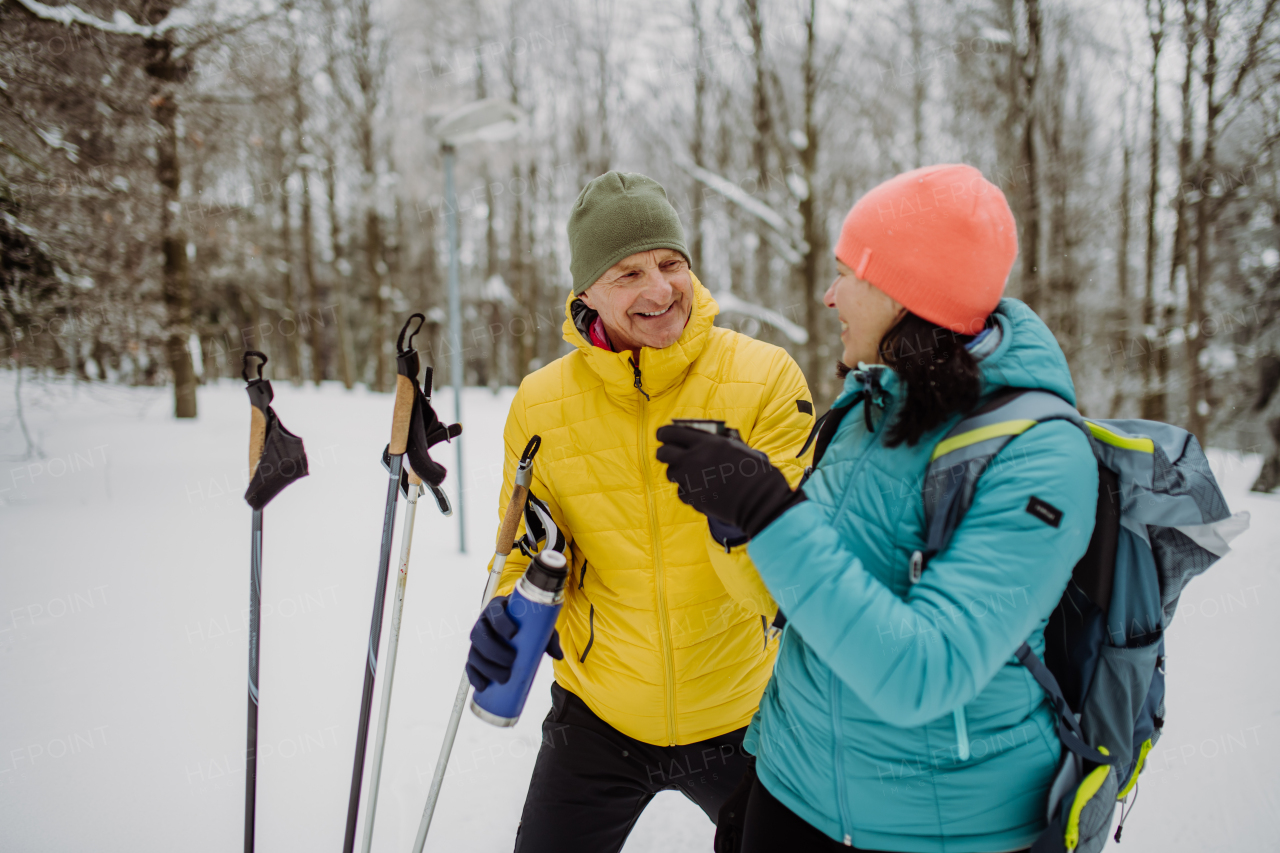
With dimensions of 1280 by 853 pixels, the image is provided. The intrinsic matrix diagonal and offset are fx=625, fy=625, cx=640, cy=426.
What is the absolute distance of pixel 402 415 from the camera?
158cm

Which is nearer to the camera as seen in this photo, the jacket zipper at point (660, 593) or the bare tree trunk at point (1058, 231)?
the jacket zipper at point (660, 593)

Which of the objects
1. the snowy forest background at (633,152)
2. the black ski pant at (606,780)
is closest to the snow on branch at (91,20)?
the snowy forest background at (633,152)

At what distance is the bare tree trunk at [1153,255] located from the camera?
8.66m

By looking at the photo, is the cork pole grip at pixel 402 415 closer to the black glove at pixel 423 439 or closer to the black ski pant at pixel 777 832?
the black glove at pixel 423 439

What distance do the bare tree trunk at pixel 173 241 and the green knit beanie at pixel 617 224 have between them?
20.5 feet

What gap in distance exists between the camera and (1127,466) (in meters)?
1.01

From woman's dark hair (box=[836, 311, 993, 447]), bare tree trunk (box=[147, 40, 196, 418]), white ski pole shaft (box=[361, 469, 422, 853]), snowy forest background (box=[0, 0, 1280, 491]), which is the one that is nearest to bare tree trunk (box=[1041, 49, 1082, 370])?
snowy forest background (box=[0, 0, 1280, 491])

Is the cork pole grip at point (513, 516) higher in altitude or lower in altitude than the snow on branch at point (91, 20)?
lower

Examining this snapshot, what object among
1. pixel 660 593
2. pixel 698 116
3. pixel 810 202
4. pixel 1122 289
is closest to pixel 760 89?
pixel 810 202

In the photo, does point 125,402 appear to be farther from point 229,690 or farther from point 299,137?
point 299,137

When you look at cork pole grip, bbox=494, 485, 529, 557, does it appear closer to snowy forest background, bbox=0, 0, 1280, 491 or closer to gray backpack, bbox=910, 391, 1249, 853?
gray backpack, bbox=910, 391, 1249, 853

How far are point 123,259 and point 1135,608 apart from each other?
8668 millimetres

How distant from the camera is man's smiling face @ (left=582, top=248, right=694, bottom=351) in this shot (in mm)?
1618

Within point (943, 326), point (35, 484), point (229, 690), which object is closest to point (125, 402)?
point (35, 484)
